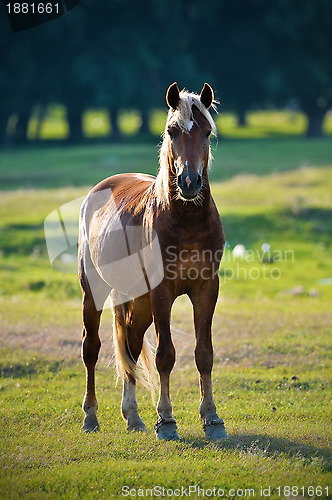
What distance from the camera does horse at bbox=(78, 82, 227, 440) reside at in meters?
5.77

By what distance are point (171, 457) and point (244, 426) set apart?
1190 millimetres

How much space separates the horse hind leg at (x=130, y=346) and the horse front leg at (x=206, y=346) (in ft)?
2.77

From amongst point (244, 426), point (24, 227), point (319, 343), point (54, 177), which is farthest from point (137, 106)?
point (244, 426)

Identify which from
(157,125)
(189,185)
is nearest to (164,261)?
(189,185)

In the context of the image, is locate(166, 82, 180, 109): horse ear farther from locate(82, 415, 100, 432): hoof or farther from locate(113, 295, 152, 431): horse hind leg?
locate(82, 415, 100, 432): hoof

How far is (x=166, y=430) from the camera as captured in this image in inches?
243

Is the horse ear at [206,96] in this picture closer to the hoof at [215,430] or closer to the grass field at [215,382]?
the hoof at [215,430]

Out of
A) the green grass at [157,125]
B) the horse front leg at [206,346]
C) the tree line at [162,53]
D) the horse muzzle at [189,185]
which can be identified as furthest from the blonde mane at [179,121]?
the green grass at [157,125]

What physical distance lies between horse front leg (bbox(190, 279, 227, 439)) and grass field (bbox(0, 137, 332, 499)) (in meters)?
0.15

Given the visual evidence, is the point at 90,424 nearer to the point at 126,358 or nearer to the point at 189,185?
the point at 126,358

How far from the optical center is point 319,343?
9.88 meters

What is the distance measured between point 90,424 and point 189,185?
2.85 meters

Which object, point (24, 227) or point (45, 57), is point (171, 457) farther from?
point (45, 57)

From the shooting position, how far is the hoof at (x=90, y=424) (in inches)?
267
